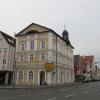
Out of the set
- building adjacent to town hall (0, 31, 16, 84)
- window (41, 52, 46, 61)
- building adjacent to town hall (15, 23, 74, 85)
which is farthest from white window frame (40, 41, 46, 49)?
building adjacent to town hall (0, 31, 16, 84)

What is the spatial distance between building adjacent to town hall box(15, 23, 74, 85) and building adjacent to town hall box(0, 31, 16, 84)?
2.92 meters

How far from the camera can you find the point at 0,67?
64812mm

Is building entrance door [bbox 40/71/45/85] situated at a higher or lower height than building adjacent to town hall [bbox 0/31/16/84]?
lower

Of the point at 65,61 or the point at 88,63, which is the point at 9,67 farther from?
the point at 88,63

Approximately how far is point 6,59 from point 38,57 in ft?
32.4

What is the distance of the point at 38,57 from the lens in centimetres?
6088

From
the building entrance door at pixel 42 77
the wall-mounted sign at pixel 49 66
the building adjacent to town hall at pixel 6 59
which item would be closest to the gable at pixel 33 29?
the building adjacent to town hall at pixel 6 59

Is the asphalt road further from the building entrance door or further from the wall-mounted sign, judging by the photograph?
the building entrance door

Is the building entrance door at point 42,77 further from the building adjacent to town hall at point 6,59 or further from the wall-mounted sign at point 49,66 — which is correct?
the building adjacent to town hall at point 6,59

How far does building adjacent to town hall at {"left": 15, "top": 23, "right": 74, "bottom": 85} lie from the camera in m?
59.4

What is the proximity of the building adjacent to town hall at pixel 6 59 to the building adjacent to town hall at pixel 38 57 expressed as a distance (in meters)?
2.92

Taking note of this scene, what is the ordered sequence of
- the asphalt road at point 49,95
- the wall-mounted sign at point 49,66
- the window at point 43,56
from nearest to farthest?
the asphalt road at point 49,95 → the wall-mounted sign at point 49,66 → the window at point 43,56

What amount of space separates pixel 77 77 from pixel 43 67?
5272cm

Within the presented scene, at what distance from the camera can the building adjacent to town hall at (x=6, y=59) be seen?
6488 cm
